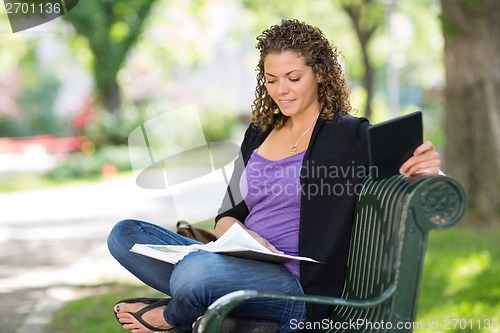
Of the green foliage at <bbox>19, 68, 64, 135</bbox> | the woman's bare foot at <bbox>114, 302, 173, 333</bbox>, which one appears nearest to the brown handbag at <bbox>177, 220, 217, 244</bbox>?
the woman's bare foot at <bbox>114, 302, 173, 333</bbox>

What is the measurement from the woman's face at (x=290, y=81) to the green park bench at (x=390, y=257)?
1.58 feet

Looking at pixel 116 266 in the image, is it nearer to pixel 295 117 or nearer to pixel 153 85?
pixel 295 117

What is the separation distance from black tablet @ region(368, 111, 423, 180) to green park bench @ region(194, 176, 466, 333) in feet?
0.26

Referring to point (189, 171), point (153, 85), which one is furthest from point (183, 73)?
point (189, 171)

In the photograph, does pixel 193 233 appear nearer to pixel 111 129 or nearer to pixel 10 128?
pixel 111 129

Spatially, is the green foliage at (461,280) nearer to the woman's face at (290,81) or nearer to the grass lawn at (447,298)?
the grass lawn at (447,298)

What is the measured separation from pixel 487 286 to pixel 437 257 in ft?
4.60

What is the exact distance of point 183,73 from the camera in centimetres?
4422

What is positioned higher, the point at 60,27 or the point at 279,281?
the point at 60,27

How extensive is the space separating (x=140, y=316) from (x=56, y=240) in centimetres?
696

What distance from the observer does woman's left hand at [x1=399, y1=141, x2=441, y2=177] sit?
276 cm

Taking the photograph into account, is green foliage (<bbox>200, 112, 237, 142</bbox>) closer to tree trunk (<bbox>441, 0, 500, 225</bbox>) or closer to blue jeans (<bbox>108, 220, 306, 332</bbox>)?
tree trunk (<bbox>441, 0, 500, 225</bbox>)

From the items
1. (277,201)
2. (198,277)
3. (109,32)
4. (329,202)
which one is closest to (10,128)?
(109,32)

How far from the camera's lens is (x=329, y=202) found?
314 centimetres
